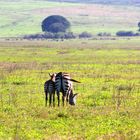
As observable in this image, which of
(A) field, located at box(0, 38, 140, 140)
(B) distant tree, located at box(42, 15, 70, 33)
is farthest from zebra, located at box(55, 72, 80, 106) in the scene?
(B) distant tree, located at box(42, 15, 70, 33)

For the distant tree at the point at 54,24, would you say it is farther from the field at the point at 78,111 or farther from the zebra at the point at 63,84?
the zebra at the point at 63,84

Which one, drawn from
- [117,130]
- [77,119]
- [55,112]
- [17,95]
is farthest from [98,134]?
[17,95]

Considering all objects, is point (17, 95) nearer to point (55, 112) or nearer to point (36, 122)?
point (55, 112)

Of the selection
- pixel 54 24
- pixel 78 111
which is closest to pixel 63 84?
pixel 78 111

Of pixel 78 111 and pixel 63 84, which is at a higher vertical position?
pixel 63 84

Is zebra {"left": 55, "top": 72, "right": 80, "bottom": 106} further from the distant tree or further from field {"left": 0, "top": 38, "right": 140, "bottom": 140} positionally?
the distant tree

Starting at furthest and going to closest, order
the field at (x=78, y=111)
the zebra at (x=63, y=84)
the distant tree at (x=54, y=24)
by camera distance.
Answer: the distant tree at (x=54, y=24), the zebra at (x=63, y=84), the field at (x=78, y=111)

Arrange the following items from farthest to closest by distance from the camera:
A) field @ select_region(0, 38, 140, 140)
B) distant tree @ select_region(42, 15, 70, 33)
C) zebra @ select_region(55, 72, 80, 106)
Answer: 1. distant tree @ select_region(42, 15, 70, 33)
2. zebra @ select_region(55, 72, 80, 106)
3. field @ select_region(0, 38, 140, 140)

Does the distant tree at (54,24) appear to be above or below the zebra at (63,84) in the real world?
below

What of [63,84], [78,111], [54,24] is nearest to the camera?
[78,111]

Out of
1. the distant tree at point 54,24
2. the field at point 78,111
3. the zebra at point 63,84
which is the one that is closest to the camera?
the field at point 78,111

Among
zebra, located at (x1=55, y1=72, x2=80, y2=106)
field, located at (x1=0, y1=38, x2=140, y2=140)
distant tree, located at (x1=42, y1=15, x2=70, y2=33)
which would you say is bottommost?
distant tree, located at (x1=42, y1=15, x2=70, y2=33)

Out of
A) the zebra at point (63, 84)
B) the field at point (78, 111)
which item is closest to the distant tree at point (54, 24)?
the field at point (78, 111)

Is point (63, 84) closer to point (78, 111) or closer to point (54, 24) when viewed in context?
point (78, 111)
